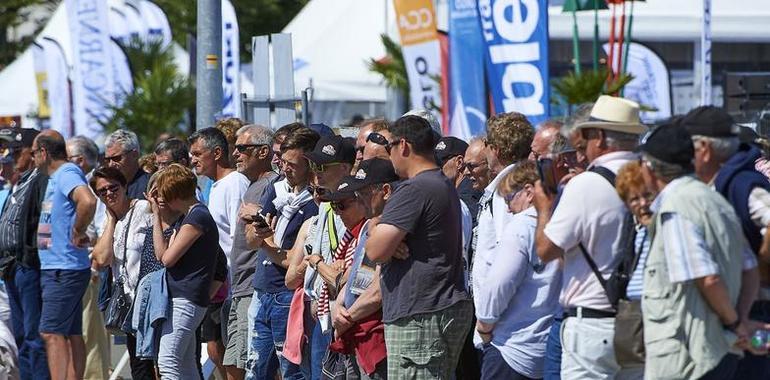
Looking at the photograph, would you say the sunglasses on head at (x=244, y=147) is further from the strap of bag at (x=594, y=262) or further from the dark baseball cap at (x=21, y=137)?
the strap of bag at (x=594, y=262)

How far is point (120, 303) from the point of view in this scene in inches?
351

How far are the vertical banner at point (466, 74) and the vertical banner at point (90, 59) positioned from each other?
8225 mm

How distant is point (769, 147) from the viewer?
6.44 meters

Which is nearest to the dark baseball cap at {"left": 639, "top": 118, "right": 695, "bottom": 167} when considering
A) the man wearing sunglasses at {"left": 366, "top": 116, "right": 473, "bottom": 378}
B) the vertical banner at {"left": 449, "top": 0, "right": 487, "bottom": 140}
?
the man wearing sunglasses at {"left": 366, "top": 116, "right": 473, "bottom": 378}

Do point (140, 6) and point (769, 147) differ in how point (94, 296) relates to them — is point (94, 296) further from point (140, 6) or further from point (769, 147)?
point (140, 6)

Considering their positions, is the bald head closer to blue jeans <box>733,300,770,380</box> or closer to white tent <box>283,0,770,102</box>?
blue jeans <box>733,300,770,380</box>

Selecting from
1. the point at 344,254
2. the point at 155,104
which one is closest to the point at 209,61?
the point at 344,254

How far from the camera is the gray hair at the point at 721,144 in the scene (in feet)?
16.7

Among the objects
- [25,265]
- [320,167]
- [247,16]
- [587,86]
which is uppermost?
[247,16]

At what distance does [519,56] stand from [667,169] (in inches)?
299

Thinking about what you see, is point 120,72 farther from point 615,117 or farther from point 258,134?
point 615,117

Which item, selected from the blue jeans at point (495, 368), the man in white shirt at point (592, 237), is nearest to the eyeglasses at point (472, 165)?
the blue jeans at point (495, 368)

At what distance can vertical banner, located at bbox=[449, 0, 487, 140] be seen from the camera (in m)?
14.4

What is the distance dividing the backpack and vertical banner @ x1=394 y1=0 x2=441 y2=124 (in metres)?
12.1
